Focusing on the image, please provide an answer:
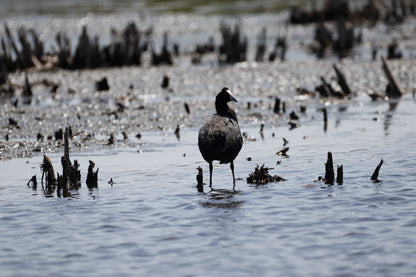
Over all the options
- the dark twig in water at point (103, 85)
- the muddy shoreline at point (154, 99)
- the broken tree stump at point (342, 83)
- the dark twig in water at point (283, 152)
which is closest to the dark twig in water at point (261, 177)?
the dark twig in water at point (283, 152)

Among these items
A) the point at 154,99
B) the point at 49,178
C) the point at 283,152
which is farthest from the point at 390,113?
the point at 49,178

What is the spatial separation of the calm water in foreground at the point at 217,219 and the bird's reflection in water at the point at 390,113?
5.10ft

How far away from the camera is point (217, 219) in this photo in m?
8.34

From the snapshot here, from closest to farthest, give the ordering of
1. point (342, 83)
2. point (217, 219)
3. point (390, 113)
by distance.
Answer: point (217, 219)
point (390, 113)
point (342, 83)

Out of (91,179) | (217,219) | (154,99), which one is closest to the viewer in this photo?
(217,219)

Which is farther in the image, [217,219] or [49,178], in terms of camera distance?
[49,178]

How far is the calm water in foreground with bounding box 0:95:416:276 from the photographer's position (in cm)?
688

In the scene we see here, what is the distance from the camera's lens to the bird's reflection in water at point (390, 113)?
14254 millimetres

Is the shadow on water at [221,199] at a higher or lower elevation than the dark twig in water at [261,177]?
lower

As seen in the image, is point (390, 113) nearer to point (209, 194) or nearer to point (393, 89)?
point (393, 89)

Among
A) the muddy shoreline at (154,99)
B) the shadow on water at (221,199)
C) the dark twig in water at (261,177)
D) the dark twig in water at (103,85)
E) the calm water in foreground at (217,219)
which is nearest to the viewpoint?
the calm water in foreground at (217,219)

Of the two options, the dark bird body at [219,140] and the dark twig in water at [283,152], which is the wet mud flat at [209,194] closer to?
the dark twig in water at [283,152]

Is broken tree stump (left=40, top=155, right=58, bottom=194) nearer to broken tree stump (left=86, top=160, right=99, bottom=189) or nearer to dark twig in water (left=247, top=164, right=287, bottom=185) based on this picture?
broken tree stump (left=86, top=160, right=99, bottom=189)

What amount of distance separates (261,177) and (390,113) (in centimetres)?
693
